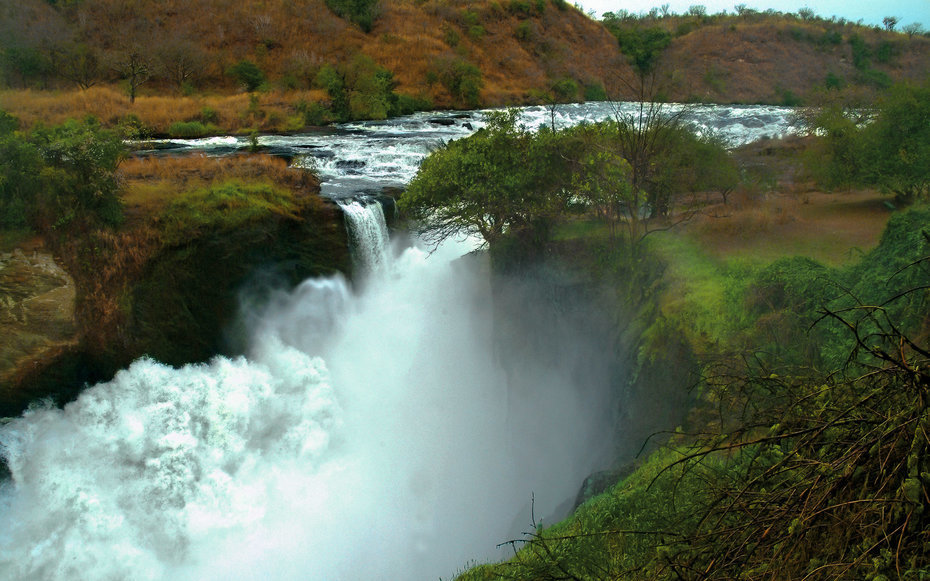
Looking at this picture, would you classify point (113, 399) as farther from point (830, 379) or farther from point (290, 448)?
point (830, 379)

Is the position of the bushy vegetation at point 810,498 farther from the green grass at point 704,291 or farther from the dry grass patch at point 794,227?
the dry grass patch at point 794,227

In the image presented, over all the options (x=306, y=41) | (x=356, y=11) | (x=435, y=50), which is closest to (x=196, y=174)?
(x=306, y=41)

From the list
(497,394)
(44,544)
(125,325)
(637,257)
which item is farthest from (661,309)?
(44,544)

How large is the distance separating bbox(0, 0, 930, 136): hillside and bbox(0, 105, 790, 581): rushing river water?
1286cm

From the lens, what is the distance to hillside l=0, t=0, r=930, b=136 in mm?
28766

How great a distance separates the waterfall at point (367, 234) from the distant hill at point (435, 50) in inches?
765

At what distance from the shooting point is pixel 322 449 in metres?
12.9

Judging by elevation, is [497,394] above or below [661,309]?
below

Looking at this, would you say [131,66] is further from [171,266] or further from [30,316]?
[30,316]

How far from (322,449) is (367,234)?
526 cm

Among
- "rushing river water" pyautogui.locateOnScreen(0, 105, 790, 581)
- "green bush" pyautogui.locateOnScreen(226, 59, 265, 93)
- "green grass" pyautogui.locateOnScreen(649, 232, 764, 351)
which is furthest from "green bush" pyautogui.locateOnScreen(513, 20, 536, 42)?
"green grass" pyautogui.locateOnScreen(649, 232, 764, 351)

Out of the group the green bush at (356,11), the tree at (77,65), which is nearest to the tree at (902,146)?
the tree at (77,65)

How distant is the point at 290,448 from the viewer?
12609 millimetres

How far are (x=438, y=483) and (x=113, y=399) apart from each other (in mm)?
6552
